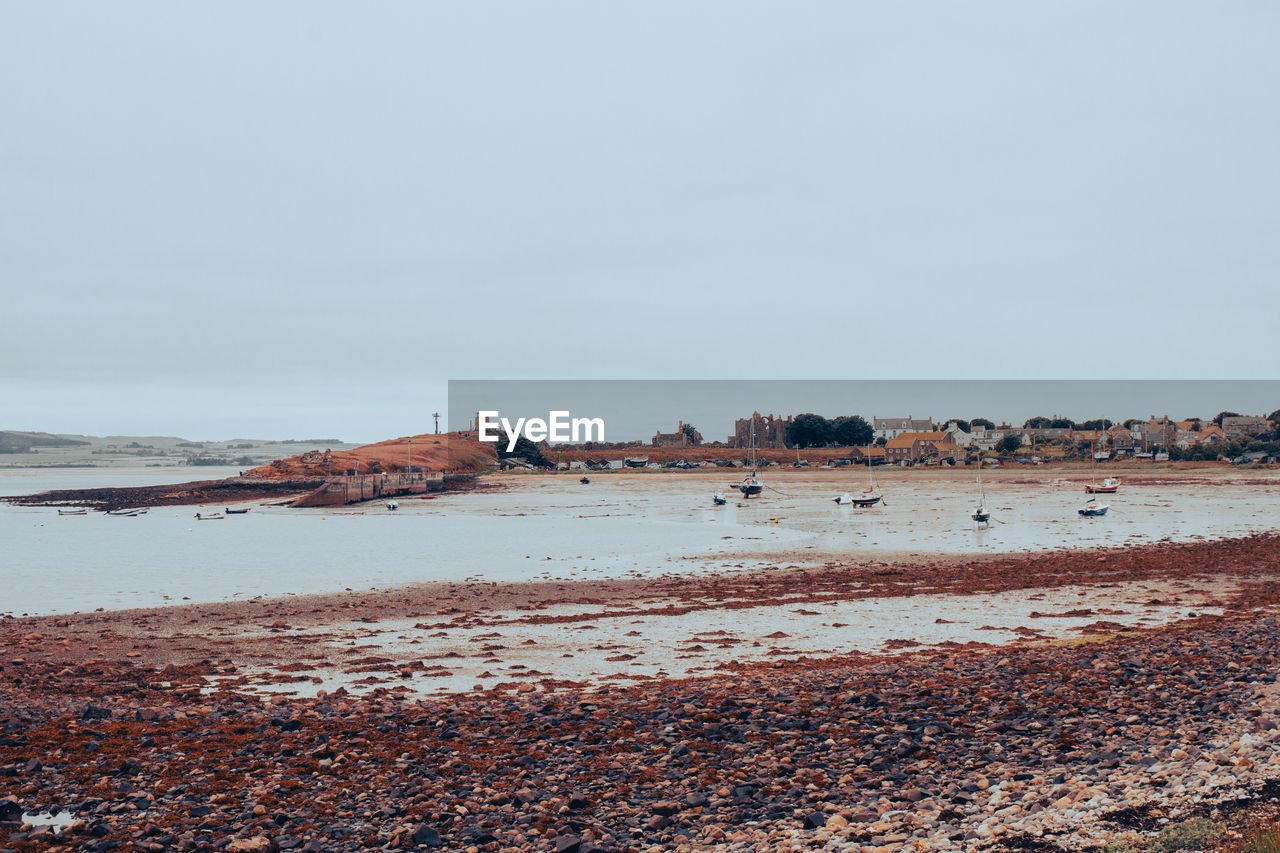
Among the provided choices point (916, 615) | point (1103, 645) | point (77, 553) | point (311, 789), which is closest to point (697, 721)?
point (311, 789)

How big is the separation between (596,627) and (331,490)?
58.4 metres

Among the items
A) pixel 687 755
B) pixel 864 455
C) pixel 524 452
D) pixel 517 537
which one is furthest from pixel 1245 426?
pixel 687 755

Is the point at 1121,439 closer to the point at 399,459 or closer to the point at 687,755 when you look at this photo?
the point at 399,459

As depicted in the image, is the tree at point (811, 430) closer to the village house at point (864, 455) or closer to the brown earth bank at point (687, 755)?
the village house at point (864, 455)

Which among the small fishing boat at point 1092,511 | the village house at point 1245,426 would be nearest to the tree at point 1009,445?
the village house at point 1245,426

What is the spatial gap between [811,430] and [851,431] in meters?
7.22

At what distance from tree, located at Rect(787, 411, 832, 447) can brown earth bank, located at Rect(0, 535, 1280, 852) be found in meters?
151

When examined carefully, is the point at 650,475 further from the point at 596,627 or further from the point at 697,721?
the point at 697,721

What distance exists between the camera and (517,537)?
41.7 metres

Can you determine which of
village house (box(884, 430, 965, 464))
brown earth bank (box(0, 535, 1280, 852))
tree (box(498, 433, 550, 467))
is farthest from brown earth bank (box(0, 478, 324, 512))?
village house (box(884, 430, 965, 464))

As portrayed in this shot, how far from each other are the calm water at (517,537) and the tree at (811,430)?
93267mm

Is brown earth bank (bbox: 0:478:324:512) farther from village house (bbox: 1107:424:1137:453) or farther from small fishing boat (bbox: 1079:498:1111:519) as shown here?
village house (bbox: 1107:424:1137:453)

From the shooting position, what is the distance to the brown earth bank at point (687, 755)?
7629 millimetres

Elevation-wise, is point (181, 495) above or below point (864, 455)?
below
